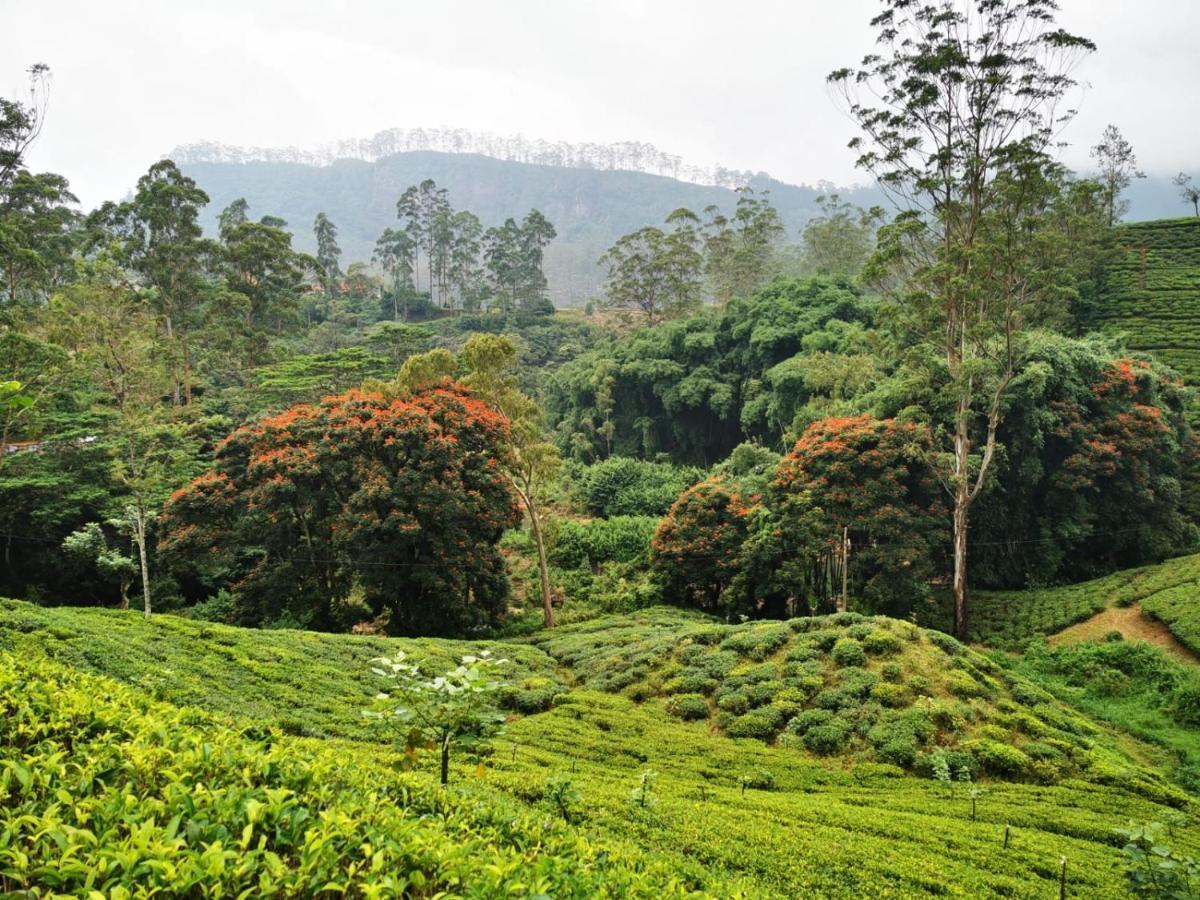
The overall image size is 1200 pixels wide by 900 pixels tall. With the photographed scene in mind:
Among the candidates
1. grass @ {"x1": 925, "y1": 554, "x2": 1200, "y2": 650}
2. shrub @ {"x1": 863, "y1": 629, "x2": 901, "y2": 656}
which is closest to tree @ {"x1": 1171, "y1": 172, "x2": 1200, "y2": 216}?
grass @ {"x1": 925, "y1": 554, "x2": 1200, "y2": 650}

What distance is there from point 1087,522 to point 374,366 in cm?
3151

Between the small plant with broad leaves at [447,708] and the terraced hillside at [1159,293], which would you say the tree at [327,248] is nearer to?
the terraced hillside at [1159,293]

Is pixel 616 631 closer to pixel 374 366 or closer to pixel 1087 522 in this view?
pixel 1087 522

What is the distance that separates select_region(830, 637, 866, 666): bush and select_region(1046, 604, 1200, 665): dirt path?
900 cm

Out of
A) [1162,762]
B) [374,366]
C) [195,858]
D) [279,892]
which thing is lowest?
Result: [1162,762]

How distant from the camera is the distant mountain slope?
6314 inches

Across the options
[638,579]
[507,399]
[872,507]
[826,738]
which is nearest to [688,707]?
[826,738]

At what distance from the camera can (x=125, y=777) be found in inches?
115

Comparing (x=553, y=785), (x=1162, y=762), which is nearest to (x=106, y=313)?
(x=553, y=785)

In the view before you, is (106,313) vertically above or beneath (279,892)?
above

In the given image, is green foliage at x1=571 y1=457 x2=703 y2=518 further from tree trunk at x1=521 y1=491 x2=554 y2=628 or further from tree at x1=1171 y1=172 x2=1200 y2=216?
tree at x1=1171 y1=172 x2=1200 y2=216

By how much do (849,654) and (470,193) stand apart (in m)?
Result: 184

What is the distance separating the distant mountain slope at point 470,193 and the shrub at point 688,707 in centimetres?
14389

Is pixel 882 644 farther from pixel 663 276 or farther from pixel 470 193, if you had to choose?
pixel 470 193
